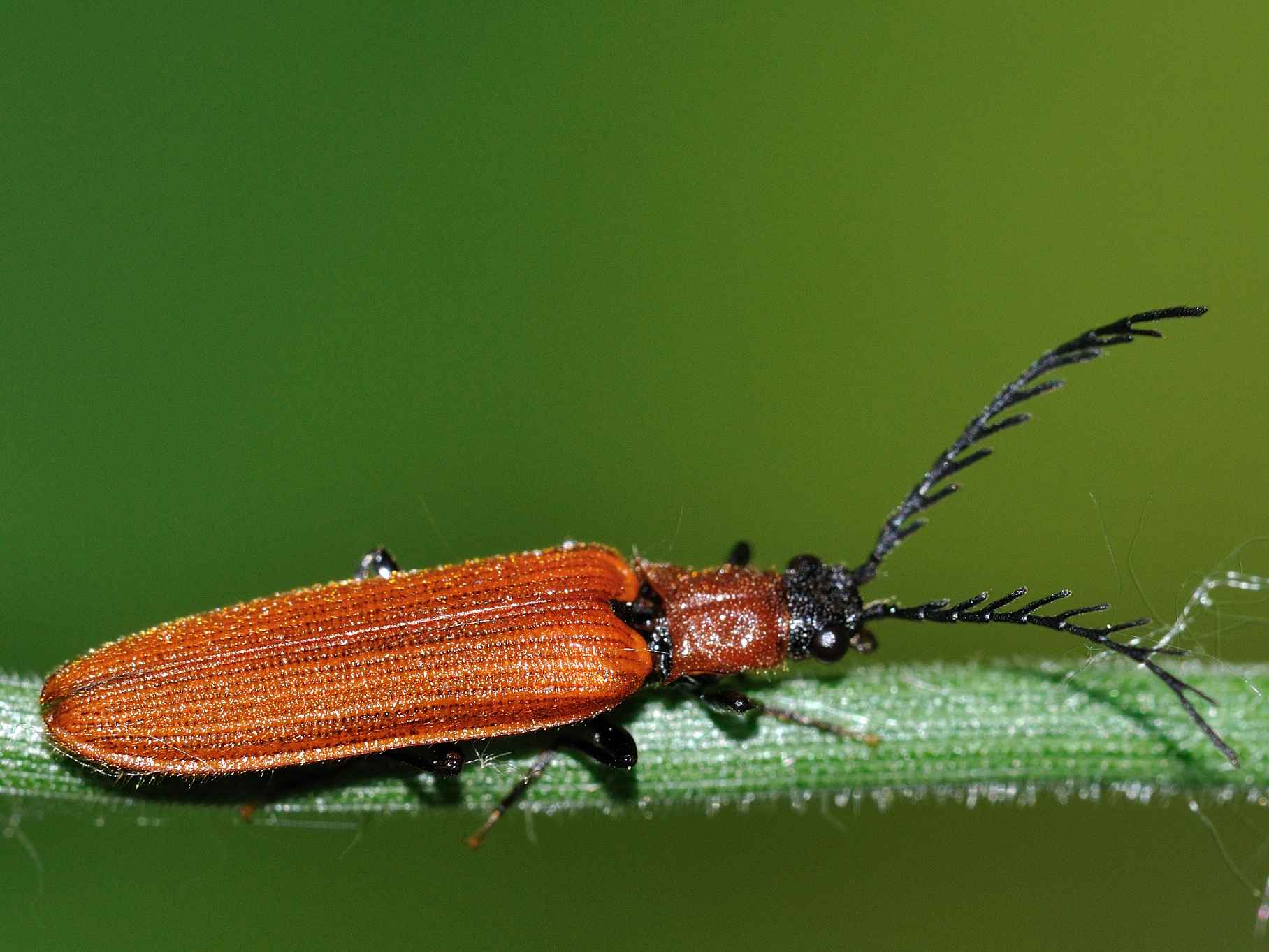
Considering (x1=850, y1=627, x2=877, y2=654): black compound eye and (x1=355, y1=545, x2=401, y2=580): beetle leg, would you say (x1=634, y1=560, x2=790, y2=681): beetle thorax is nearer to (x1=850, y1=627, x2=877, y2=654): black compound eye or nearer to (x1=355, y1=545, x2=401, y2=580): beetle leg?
(x1=850, y1=627, x2=877, y2=654): black compound eye

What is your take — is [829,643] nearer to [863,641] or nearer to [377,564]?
[863,641]

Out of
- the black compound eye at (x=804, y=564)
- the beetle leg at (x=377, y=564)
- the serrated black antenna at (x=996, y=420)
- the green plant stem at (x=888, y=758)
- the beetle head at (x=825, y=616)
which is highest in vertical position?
the beetle leg at (x=377, y=564)

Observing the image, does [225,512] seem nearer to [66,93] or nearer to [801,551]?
[66,93]

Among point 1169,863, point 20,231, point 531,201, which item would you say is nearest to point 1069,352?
point 1169,863

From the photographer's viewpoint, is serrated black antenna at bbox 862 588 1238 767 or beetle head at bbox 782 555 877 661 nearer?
serrated black antenna at bbox 862 588 1238 767

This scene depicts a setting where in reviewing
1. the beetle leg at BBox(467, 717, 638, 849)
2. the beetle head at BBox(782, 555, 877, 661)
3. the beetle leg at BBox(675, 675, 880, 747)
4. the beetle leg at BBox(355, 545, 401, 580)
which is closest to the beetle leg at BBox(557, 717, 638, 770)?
the beetle leg at BBox(467, 717, 638, 849)

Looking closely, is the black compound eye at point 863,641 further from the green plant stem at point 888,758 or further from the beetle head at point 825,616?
the green plant stem at point 888,758

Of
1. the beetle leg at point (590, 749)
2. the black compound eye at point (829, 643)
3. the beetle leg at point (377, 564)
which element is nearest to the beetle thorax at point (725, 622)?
the black compound eye at point (829, 643)
